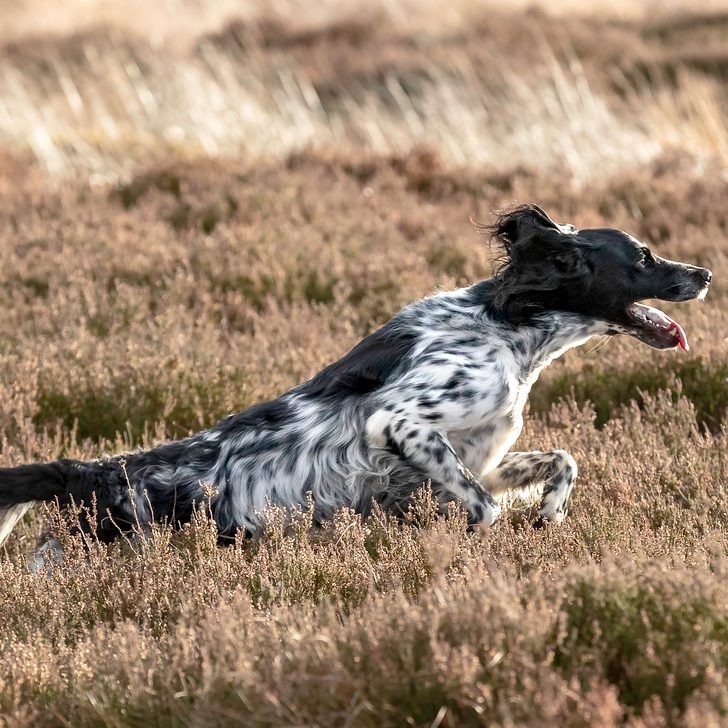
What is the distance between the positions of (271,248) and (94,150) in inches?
163

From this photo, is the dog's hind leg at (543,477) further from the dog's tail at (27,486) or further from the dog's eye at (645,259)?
the dog's tail at (27,486)

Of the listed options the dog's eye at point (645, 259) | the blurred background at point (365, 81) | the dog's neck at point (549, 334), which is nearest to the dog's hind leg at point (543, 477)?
the dog's neck at point (549, 334)

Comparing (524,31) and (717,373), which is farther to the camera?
(524,31)

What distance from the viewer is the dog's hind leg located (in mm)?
4609

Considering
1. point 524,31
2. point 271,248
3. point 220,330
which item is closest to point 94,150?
point 271,248

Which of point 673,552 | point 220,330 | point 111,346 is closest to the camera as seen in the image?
point 673,552

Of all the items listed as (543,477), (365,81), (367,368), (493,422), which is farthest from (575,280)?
(365,81)

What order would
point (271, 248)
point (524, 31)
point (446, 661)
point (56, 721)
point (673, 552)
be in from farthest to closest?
point (524, 31)
point (271, 248)
point (673, 552)
point (56, 721)
point (446, 661)

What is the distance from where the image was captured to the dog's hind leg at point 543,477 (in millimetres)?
4609

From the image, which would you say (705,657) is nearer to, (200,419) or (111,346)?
(200,419)

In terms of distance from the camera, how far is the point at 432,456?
177 inches

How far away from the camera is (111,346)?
6.53m

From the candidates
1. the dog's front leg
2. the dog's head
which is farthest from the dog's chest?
the dog's head

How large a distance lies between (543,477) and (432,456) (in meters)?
0.59
